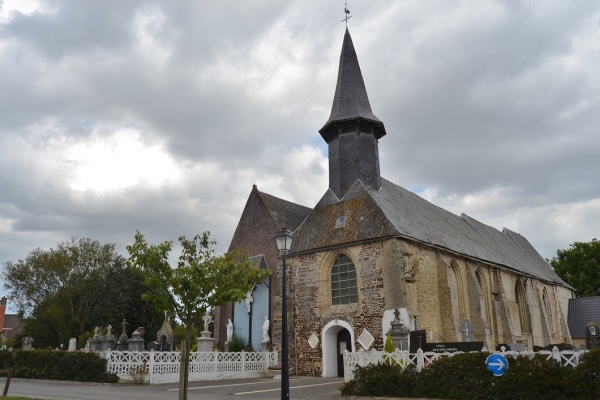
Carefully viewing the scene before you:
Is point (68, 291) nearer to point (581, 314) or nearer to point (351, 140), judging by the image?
point (351, 140)

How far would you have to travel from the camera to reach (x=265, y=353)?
24.0 meters

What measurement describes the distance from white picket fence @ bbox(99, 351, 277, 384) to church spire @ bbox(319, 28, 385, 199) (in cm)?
956

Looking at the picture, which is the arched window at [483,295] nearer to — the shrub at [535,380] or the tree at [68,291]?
the shrub at [535,380]

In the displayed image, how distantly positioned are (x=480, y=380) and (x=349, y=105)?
18.8 meters

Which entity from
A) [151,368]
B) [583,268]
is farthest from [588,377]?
[583,268]

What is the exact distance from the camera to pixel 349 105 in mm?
27922

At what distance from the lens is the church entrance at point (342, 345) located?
23.3 m

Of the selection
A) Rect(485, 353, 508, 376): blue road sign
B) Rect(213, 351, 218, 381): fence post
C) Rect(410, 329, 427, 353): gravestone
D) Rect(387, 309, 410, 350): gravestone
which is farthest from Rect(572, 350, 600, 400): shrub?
Rect(213, 351, 218, 381): fence post

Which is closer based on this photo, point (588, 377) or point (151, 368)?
point (588, 377)

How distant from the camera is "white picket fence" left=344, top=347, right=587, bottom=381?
11555 millimetres

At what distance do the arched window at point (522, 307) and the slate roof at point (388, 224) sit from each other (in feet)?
4.02

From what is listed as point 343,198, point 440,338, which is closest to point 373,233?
point 343,198

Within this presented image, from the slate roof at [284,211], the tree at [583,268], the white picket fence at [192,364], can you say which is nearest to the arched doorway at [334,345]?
the white picket fence at [192,364]

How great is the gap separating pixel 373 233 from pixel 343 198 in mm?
3759
